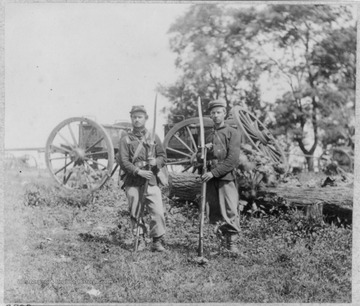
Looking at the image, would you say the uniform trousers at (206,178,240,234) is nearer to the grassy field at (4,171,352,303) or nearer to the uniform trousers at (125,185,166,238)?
the grassy field at (4,171,352,303)

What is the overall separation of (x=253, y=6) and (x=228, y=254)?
9.75 feet

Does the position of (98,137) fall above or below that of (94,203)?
above

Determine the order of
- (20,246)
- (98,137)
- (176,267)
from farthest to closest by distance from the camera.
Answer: (98,137) → (20,246) → (176,267)

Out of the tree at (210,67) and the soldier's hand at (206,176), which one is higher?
the tree at (210,67)

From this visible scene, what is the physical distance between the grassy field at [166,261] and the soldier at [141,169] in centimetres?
30

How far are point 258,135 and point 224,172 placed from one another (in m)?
2.21

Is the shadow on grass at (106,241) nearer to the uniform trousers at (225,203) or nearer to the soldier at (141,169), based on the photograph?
the soldier at (141,169)

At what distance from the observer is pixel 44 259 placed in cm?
448

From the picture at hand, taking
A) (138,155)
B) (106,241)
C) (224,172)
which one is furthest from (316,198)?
(106,241)

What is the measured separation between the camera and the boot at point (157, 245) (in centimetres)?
452

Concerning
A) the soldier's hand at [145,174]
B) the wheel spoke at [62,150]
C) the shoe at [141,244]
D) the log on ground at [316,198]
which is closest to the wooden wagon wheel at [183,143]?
the log on ground at [316,198]

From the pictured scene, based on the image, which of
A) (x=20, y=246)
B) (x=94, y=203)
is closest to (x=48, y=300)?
(x=20, y=246)

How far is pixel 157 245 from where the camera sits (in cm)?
454

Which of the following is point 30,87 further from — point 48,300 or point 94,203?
point 48,300
